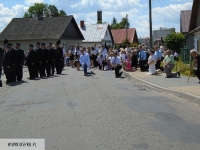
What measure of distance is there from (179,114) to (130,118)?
1.42 meters

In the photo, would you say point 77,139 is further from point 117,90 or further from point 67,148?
point 117,90

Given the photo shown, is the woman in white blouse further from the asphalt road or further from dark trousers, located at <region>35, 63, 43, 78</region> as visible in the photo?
the asphalt road

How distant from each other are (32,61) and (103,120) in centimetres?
1168

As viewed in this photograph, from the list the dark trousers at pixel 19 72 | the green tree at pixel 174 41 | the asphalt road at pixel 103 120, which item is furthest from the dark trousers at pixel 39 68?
the green tree at pixel 174 41

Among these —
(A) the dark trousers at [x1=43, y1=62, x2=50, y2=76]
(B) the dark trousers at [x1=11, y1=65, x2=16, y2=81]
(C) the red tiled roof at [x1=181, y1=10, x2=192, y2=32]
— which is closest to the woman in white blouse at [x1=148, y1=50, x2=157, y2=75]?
(A) the dark trousers at [x1=43, y1=62, x2=50, y2=76]

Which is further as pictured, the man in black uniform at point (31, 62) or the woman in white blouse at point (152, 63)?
the woman in white blouse at point (152, 63)

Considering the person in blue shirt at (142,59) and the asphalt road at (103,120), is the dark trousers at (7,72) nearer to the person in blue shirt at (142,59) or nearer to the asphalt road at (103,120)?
the asphalt road at (103,120)

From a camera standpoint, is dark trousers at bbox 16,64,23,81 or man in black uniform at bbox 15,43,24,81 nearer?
man in black uniform at bbox 15,43,24,81

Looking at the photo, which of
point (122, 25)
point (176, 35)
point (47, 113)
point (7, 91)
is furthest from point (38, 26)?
point (122, 25)

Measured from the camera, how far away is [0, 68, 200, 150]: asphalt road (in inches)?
255

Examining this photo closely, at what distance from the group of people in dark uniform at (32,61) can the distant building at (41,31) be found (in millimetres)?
25016

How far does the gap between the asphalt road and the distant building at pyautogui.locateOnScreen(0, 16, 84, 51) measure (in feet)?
114

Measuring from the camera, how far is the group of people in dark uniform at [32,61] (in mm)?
17375

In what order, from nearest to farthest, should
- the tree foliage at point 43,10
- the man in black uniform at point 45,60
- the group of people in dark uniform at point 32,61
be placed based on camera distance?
the group of people in dark uniform at point 32,61 < the man in black uniform at point 45,60 < the tree foliage at point 43,10
